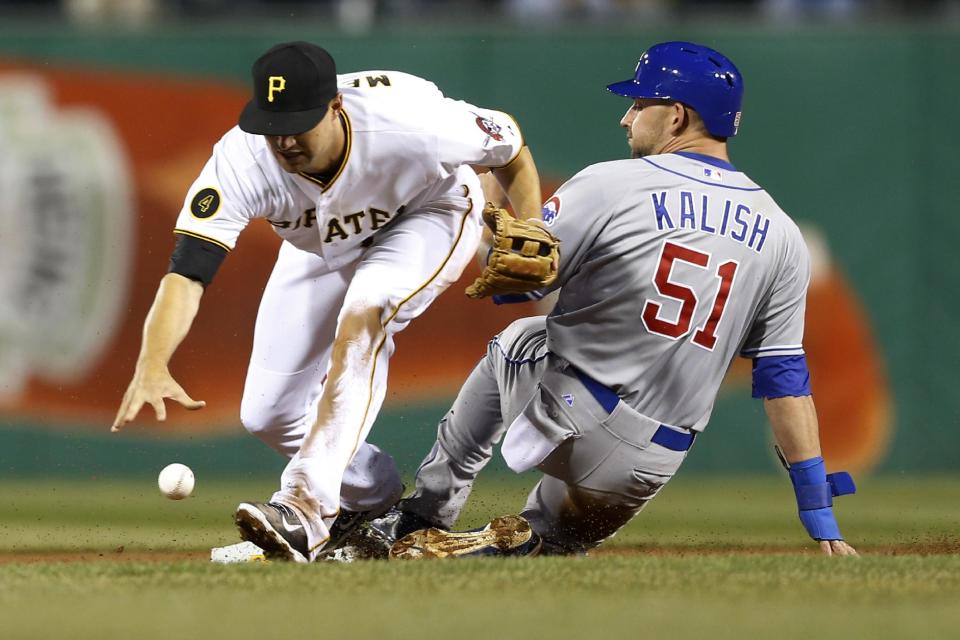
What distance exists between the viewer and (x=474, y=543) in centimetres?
430

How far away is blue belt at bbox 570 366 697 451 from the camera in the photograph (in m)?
4.17

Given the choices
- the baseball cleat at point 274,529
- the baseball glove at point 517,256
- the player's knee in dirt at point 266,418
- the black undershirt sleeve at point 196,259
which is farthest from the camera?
the player's knee in dirt at point 266,418

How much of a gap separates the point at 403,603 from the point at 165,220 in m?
5.53

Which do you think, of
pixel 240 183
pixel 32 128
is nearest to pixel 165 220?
pixel 32 128

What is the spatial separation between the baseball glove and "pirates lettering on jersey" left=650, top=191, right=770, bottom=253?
36 cm

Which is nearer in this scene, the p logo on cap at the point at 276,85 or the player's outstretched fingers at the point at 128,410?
the player's outstretched fingers at the point at 128,410

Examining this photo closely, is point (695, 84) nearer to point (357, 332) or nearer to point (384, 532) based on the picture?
point (357, 332)

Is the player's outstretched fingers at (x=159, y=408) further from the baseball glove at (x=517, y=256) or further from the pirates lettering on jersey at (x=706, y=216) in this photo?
the pirates lettering on jersey at (x=706, y=216)

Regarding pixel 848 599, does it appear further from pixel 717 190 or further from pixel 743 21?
pixel 743 21

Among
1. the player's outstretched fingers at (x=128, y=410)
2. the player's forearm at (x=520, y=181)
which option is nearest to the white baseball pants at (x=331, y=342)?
the player's forearm at (x=520, y=181)

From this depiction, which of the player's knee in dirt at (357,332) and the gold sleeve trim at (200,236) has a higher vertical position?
the gold sleeve trim at (200,236)

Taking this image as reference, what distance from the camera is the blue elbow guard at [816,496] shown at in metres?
4.01

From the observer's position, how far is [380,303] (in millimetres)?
3977

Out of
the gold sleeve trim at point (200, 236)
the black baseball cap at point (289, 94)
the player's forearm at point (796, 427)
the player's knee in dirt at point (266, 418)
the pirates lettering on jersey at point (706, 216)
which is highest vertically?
the black baseball cap at point (289, 94)
